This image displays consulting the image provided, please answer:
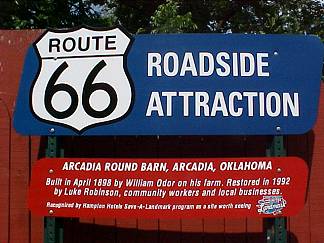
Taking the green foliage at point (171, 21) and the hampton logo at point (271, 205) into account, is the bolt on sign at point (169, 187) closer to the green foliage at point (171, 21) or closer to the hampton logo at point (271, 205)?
the hampton logo at point (271, 205)

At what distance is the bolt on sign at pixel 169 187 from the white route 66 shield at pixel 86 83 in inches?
12.6

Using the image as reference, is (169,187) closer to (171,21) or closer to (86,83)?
(86,83)

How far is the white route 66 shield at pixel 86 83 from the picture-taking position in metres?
4.23

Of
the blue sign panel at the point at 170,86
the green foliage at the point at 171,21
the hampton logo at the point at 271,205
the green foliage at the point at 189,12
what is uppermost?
the green foliage at the point at 189,12

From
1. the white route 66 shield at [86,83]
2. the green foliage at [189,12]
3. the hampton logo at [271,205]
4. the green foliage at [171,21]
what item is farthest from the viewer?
the green foliage at [189,12]

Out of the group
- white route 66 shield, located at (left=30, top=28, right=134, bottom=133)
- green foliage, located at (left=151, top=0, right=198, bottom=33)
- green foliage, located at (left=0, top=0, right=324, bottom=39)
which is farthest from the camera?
green foliage, located at (left=0, top=0, right=324, bottom=39)

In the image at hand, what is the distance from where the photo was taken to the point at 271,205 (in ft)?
13.5

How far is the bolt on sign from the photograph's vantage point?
4121mm

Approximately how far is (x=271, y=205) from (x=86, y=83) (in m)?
1.56

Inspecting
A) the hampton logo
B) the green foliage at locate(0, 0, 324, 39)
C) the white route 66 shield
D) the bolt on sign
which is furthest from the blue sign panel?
the green foliage at locate(0, 0, 324, 39)

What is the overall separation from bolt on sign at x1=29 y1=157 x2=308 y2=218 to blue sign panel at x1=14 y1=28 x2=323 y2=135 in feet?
0.78

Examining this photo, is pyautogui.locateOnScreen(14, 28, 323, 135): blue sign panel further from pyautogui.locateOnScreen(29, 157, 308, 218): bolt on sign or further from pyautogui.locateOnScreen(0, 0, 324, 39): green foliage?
pyautogui.locateOnScreen(0, 0, 324, 39): green foliage

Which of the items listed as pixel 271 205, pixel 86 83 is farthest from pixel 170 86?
pixel 271 205

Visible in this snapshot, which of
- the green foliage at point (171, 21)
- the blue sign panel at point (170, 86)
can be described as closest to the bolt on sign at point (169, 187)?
the blue sign panel at point (170, 86)
